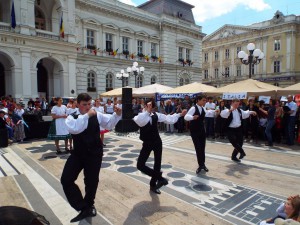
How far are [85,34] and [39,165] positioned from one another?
2167 centimetres

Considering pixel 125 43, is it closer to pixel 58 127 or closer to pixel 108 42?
pixel 108 42

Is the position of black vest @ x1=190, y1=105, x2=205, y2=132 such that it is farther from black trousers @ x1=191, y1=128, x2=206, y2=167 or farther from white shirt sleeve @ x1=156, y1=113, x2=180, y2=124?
white shirt sleeve @ x1=156, y1=113, x2=180, y2=124

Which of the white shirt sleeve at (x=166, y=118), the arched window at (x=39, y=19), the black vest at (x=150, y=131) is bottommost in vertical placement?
the black vest at (x=150, y=131)

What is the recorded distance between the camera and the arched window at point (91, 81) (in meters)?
26.9

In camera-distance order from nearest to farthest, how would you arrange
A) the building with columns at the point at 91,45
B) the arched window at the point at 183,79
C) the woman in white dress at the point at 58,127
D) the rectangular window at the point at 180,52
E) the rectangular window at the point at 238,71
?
1. the woman in white dress at the point at 58,127
2. the building with columns at the point at 91,45
3. the rectangular window at the point at 180,52
4. the arched window at the point at 183,79
5. the rectangular window at the point at 238,71

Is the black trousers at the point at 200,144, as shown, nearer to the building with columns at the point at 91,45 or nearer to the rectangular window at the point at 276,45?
the building with columns at the point at 91,45

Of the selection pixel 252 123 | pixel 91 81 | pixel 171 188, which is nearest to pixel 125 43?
pixel 91 81

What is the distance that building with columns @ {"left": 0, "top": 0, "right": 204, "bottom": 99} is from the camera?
794 inches

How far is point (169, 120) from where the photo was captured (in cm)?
568

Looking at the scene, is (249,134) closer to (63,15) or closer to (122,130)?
(122,130)

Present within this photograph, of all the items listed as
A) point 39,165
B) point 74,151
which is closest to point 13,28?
point 39,165

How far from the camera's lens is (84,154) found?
383cm

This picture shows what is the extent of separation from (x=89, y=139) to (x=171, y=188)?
2480 mm

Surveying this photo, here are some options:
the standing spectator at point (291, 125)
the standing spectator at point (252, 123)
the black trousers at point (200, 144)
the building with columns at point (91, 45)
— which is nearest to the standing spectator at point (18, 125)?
the black trousers at point (200, 144)
